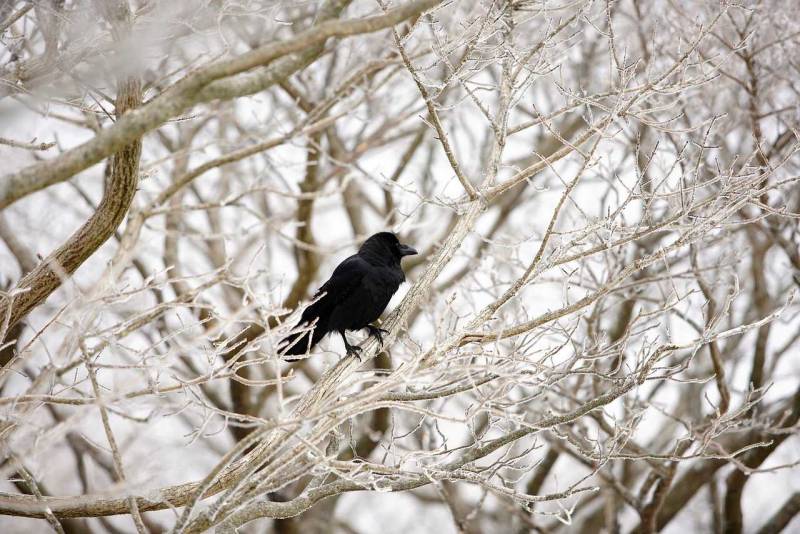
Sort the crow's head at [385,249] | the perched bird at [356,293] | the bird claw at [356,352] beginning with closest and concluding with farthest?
the bird claw at [356,352], the perched bird at [356,293], the crow's head at [385,249]

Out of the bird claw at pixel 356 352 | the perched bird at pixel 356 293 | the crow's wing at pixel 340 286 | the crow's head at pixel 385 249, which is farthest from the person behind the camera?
the crow's head at pixel 385 249

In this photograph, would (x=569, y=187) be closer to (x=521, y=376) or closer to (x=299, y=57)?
(x=521, y=376)

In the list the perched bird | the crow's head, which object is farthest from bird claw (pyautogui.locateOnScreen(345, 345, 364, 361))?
the crow's head

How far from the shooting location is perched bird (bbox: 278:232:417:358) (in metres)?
5.63

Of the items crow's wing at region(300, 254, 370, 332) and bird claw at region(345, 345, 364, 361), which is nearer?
bird claw at region(345, 345, 364, 361)

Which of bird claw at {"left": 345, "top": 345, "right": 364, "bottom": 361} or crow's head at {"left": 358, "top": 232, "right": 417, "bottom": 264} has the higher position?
crow's head at {"left": 358, "top": 232, "right": 417, "bottom": 264}

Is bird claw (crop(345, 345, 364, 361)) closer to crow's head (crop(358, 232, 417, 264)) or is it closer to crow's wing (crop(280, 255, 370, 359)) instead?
crow's wing (crop(280, 255, 370, 359))

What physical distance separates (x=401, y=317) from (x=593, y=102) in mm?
1574

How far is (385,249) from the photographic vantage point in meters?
6.03

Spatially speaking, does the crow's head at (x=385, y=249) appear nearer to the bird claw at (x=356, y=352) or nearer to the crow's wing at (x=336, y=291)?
the crow's wing at (x=336, y=291)

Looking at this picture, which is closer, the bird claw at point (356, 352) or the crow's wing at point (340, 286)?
the bird claw at point (356, 352)

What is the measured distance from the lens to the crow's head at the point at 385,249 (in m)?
5.98

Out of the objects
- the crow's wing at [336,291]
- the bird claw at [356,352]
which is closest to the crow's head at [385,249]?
the crow's wing at [336,291]

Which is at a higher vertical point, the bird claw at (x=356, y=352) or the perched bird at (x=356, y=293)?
the perched bird at (x=356, y=293)
